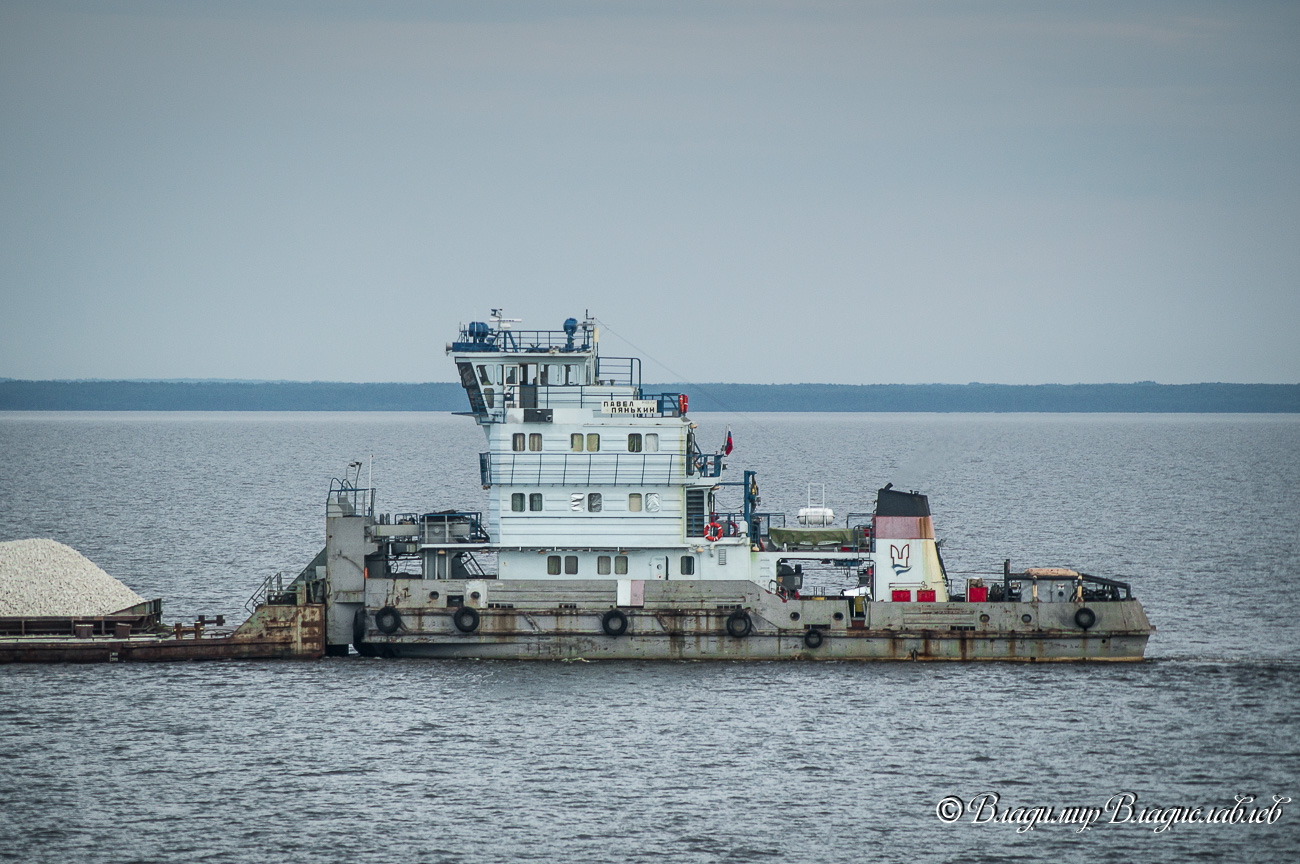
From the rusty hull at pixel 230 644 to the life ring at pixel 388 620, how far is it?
2.01 meters

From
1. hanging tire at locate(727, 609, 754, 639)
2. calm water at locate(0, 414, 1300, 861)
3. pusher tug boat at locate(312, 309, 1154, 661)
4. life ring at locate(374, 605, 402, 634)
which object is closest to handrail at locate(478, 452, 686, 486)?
pusher tug boat at locate(312, 309, 1154, 661)

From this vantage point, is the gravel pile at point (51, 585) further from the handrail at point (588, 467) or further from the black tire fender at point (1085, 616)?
the black tire fender at point (1085, 616)

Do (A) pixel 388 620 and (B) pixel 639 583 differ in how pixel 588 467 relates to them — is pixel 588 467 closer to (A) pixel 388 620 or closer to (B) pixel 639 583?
(B) pixel 639 583

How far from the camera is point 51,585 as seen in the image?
47000 millimetres

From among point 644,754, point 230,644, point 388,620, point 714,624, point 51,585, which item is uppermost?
point 51,585

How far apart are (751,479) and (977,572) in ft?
61.4

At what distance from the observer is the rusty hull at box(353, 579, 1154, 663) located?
4297cm

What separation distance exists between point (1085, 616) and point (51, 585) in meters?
32.5

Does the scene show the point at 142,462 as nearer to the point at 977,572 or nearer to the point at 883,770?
the point at 977,572

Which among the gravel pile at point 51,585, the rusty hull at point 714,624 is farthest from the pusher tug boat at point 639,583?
the gravel pile at point 51,585

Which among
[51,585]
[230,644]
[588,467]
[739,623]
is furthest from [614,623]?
[51,585]

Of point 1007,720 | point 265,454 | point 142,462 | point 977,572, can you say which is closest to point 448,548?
point 1007,720

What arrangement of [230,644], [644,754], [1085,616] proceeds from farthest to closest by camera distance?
[230,644], [1085,616], [644,754]

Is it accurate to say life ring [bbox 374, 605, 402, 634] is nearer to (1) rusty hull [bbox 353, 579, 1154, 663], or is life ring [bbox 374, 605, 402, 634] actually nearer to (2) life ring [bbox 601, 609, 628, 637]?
(1) rusty hull [bbox 353, 579, 1154, 663]
